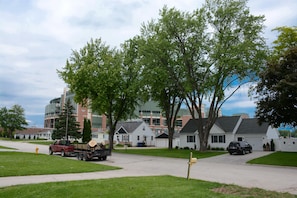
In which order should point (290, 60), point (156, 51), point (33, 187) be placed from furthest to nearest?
point (156, 51)
point (290, 60)
point (33, 187)

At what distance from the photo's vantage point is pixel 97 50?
42.2 metres

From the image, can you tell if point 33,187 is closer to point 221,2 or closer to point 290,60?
point 290,60

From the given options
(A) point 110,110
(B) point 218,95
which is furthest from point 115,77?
(B) point 218,95

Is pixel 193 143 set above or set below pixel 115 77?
below

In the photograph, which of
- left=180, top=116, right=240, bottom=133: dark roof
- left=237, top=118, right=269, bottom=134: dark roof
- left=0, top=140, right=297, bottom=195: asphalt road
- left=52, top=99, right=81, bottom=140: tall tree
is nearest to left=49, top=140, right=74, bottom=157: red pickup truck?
left=0, top=140, right=297, bottom=195: asphalt road

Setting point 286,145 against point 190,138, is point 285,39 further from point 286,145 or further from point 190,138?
point 190,138

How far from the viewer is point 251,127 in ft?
143

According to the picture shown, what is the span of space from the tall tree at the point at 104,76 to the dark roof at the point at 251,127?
17.3 meters

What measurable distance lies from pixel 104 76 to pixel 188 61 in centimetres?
1171

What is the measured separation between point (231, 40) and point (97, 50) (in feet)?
64.0

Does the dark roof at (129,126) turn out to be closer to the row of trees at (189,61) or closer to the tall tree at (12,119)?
the row of trees at (189,61)

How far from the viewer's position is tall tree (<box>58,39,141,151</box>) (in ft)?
127

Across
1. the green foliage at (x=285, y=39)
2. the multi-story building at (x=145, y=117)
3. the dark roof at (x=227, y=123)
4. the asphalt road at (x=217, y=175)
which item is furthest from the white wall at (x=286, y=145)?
the multi-story building at (x=145, y=117)

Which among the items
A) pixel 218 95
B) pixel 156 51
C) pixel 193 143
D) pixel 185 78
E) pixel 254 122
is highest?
pixel 156 51
